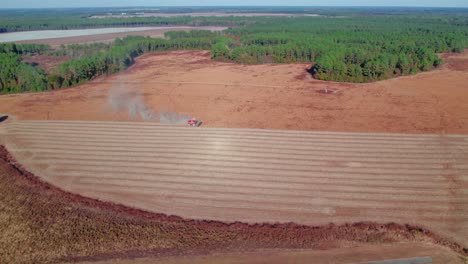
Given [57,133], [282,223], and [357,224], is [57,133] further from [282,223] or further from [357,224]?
[357,224]

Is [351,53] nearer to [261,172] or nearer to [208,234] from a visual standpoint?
[261,172]

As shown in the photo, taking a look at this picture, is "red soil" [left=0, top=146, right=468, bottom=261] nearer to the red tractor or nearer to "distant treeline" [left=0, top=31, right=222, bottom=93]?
the red tractor

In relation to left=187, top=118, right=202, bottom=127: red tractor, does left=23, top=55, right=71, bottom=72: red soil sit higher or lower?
higher

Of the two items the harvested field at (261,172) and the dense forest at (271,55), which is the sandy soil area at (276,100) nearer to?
the dense forest at (271,55)

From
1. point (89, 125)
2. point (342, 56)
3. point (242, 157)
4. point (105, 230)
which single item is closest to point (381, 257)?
point (242, 157)

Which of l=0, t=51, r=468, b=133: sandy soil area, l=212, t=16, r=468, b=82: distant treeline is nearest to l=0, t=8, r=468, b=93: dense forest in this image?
l=212, t=16, r=468, b=82: distant treeline

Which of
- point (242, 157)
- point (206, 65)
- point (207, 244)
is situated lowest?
point (207, 244)
